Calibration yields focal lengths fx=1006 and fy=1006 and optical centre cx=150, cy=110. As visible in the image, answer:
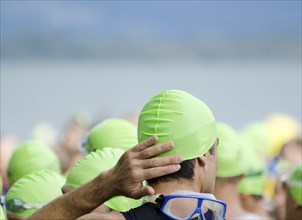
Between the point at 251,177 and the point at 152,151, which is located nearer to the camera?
the point at 152,151

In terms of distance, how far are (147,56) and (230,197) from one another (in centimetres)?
2275

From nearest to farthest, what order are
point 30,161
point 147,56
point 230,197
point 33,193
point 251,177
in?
point 33,193 → point 230,197 → point 30,161 → point 251,177 → point 147,56

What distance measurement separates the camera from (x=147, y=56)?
29641mm

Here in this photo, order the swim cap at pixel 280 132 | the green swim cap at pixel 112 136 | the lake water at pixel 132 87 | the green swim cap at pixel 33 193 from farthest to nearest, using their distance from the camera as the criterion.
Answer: the lake water at pixel 132 87 → the swim cap at pixel 280 132 → the green swim cap at pixel 112 136 → the green swim cap at pixel 33 193

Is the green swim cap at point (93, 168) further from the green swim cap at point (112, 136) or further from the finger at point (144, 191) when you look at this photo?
the finger at point (144, 191)

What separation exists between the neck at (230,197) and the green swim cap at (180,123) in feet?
7.76

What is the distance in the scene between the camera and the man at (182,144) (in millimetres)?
4379

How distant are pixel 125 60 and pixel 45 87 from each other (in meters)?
4.33

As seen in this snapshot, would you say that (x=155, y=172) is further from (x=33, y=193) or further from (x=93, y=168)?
(x=33, y=193)

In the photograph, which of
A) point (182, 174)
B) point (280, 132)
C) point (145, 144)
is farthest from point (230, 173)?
point (280, 132)

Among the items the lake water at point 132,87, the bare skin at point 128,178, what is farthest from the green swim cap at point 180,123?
the lake water at point 132,87

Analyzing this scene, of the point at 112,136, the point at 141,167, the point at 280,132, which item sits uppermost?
the point at 141,167

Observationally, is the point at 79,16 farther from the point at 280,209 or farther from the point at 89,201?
the point at 89,201

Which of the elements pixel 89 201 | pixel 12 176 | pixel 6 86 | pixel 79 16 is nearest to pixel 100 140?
pixel 12 176
